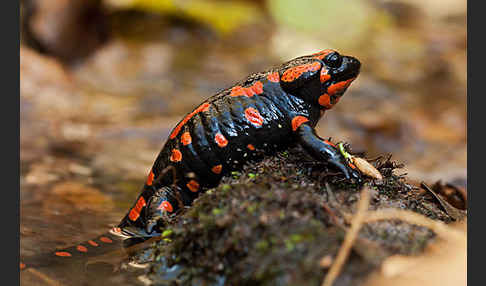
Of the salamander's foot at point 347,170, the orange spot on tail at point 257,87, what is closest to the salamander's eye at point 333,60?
the orange spot on tail at point 257,87

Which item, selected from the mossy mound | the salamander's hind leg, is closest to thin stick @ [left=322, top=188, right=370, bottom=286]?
the mossy mound

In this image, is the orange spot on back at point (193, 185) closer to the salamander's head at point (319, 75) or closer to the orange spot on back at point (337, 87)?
the salamander's head at point (319, 75)

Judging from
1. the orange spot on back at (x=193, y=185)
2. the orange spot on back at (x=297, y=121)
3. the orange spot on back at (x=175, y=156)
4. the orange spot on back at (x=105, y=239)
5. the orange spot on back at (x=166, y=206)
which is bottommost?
the orange spot on back at (x=105, y=239)

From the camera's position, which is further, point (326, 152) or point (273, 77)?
point (273, 77)

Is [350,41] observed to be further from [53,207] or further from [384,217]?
[384,217]

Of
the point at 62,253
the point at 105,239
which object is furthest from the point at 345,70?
the point at 62,253

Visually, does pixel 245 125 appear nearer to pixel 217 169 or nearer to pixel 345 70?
pixel 217 169
